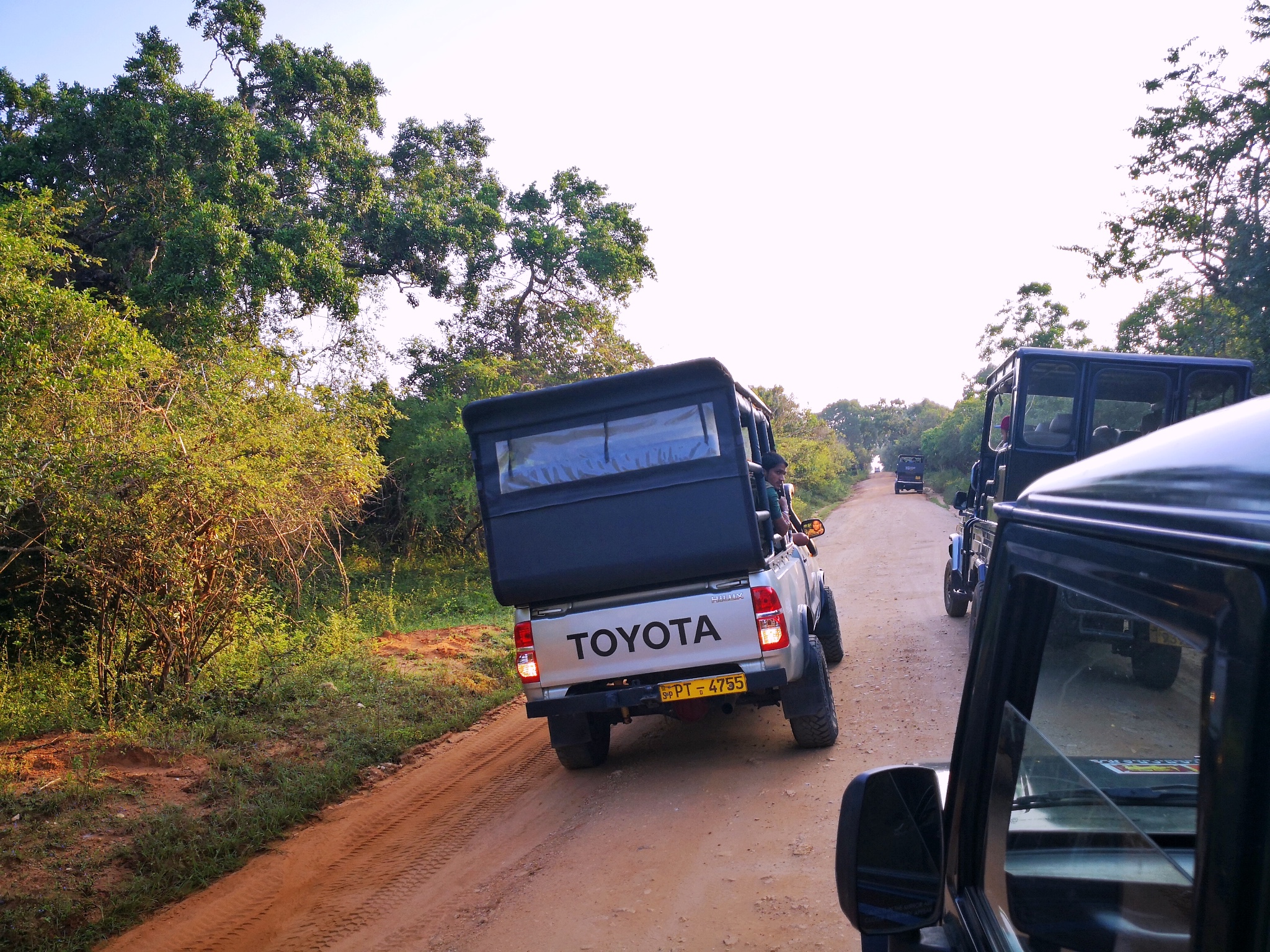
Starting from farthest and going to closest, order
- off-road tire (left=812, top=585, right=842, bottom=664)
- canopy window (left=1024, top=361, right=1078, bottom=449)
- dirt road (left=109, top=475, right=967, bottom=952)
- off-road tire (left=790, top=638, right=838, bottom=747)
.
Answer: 1. off-road tire (left=812, top=585, right=842, bottom=664)
2. canopy window (left=1024, top=361, right=1078, bottom=449)
3. off-road tire (left=790, top=638, right=838, bottom=747)
4. dirt road (left=109, top=475, right=967, bottom=952)

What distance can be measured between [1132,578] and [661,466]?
4.66 metres

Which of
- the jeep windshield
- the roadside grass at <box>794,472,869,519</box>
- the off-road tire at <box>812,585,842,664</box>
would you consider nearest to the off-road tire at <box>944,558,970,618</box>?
the off-road tire at <box>812,585,842,664</box>

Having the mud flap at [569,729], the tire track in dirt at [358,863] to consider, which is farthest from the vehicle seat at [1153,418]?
the tire track in dirt at [358,863]

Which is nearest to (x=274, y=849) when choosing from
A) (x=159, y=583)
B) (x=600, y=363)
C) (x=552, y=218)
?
(x=159, y=583)

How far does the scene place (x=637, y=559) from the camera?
5.48 meters

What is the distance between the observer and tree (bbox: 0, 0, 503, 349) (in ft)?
38.1

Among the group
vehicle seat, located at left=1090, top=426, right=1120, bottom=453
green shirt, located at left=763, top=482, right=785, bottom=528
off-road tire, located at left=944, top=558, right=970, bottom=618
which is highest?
vehicle seat, located at left=1090, top=426, right=1120, bottom=453

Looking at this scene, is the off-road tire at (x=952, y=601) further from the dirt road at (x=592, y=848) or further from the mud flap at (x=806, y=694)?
the mud flap at (x=806, y=694)

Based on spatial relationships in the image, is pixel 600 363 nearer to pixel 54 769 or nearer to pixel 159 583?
pixel 159 583

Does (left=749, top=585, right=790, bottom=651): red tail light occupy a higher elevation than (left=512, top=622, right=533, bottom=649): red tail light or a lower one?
higher

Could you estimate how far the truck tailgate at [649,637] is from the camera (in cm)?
534

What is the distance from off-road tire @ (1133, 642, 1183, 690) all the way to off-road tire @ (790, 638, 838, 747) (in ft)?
15.2

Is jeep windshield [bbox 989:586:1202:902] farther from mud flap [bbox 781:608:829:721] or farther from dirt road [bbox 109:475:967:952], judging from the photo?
mud flap [bbox 781:608:829:721]

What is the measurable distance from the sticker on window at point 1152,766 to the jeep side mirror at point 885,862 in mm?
400
